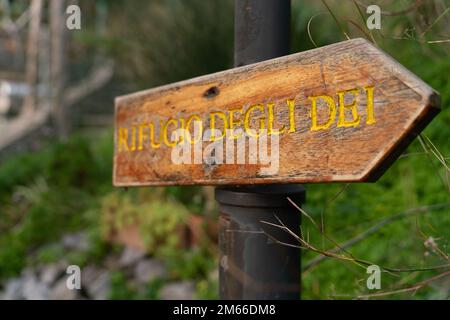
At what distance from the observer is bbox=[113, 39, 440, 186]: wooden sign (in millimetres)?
847

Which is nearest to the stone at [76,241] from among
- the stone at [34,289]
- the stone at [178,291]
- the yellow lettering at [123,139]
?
the stone at [34,289]

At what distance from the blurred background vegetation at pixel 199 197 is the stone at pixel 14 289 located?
3.9 inches

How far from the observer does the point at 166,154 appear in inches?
49.8

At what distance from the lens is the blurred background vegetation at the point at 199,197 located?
229 cm

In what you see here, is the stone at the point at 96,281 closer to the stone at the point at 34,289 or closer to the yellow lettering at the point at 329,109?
the stone at the point at 34,289

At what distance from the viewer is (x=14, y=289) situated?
3416 mm

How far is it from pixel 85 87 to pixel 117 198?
5621mm

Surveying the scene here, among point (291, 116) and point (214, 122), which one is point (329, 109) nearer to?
point (291, 116)

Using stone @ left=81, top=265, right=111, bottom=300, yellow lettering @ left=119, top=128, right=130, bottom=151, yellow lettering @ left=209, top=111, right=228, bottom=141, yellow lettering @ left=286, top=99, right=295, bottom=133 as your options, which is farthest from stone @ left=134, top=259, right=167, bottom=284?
yellow lettering @ left=286, top=99, right=295, bottom=133

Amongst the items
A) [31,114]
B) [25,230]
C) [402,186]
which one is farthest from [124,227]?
[31,114]

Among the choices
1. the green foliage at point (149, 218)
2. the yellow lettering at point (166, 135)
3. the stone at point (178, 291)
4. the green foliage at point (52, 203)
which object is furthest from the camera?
the green foliage at point (52, 203)

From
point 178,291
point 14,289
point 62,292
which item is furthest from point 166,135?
point 14,289

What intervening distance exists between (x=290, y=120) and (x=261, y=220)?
291mm
